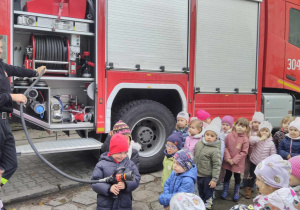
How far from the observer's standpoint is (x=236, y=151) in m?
3.86

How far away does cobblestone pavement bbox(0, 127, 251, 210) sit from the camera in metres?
3.62

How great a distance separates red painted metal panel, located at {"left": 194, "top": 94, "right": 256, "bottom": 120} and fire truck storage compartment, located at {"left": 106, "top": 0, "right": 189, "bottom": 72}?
71 cm

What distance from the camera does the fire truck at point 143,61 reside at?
4090 millimetres

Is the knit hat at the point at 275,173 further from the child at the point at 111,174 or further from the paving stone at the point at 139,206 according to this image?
the paving stone at the point at 139,206

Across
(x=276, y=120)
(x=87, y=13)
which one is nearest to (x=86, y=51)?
(x=87, y=13)

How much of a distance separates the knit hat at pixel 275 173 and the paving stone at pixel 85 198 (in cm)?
235

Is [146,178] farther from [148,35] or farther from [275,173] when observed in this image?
[275,173]

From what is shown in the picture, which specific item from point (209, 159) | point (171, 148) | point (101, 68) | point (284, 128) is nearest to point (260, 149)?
point (284, 128)

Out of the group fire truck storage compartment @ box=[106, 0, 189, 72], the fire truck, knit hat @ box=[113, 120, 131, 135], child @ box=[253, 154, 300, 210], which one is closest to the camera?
child @ box=[253, 154, 300, 210]

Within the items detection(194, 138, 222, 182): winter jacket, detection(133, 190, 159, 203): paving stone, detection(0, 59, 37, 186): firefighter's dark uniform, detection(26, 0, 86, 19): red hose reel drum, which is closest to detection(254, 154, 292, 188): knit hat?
detection(194, 138, 222, 182): winter jacket

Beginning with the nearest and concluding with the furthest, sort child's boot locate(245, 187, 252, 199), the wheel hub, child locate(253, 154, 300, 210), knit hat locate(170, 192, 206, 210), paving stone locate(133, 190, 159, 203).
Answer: knit hat locate(170, 192, 206, 210)
child locate(253, 154, 300, 210)
paving stone locate(133, 190, 159, 203)
child's boot locate(245, 187, 252, 199)
the wheel hub

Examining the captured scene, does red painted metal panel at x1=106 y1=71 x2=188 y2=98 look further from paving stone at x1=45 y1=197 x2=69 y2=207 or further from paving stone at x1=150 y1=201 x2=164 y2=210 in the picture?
paving stone at x1=150 y1=201 x2=164 y2=210

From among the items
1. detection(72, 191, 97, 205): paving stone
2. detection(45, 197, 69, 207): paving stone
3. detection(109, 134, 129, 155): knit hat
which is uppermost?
detection(109, 134, 129, 155): knit hat

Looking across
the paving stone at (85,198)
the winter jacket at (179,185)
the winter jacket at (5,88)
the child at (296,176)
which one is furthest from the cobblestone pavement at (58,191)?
the child at (296,176)
